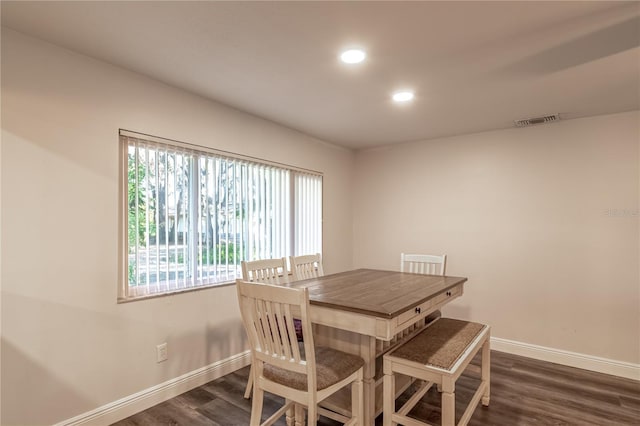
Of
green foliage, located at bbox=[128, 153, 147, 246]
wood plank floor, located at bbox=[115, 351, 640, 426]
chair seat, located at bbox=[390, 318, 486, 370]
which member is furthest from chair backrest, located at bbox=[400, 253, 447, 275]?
green foliage, located at bbox=[128, 153, 147, 246]

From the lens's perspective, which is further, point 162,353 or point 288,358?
point 162,353

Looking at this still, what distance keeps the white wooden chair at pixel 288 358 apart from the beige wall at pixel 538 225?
235 cm

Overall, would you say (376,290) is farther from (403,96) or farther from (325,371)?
(403,96)

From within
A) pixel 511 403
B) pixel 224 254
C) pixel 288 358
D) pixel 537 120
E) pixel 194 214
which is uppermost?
pixel 537 120

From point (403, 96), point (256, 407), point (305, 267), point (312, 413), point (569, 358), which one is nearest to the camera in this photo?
point (312, 413)

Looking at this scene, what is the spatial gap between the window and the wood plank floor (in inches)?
31.7

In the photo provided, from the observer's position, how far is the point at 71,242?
198 centimetres

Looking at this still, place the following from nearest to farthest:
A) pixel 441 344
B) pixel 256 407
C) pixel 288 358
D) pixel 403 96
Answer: pixel 288 358, pixel 256 407, pixel 441 344, pixel 403 96

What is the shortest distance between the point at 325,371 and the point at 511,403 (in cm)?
161

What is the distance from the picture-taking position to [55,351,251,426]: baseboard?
2033 millimetres

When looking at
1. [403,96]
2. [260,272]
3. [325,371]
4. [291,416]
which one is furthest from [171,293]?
[403,96]

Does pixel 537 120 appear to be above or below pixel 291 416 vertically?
above

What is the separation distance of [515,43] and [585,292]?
2.49 m

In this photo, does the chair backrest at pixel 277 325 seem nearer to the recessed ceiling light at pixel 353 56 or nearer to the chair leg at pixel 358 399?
the chair leg at pixel 358 399
